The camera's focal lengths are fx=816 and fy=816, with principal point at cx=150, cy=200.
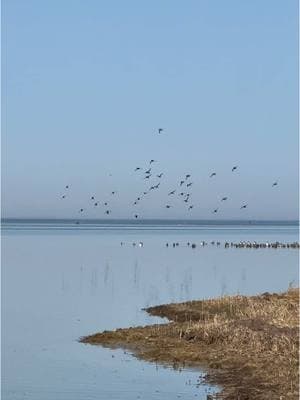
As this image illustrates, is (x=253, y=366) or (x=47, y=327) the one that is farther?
(x=47, y=327)

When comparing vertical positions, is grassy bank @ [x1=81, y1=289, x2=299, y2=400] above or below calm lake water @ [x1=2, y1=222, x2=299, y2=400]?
above

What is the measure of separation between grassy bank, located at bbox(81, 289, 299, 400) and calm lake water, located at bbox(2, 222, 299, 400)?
2.76 feet

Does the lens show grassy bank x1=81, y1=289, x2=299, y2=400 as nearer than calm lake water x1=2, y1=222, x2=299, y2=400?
Yes

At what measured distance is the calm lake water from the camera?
2094cm

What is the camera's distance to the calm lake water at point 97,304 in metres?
20.9

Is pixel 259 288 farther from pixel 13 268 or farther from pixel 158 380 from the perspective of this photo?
pixel 158 380

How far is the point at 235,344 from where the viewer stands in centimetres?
2344

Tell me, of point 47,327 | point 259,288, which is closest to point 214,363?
point 47,327

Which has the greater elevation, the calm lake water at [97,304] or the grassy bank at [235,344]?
the grassy bank at [235,344]

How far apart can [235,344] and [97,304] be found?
1590cm

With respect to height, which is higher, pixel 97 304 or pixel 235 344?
pixel 235 344

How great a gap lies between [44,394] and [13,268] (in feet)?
133

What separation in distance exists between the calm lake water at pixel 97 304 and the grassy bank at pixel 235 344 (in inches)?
33.1

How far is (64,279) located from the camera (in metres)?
51.2
